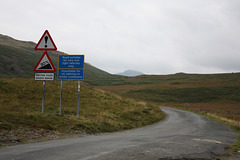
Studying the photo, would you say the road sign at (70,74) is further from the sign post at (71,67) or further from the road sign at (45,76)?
the road sign at (45,76)

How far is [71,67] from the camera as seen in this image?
15109 millimetres

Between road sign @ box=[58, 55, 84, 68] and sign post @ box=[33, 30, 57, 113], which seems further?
road sign @ box=[58, 55, 84, 68]

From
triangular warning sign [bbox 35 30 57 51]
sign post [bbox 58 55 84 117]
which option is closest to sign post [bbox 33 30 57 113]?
triangular warning sign [bbox 35 30 57 51]

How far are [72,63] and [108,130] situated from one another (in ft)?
16.8

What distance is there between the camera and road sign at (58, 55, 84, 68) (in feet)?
49.6

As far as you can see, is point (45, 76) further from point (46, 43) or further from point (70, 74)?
point (70, 74)

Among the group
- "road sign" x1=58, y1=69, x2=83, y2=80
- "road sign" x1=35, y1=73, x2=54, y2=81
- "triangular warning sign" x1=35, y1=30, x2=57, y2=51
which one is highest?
"triangular warning sign" x1=35, y1=30, x2=57, y2=51

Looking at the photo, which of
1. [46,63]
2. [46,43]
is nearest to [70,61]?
[46,63]

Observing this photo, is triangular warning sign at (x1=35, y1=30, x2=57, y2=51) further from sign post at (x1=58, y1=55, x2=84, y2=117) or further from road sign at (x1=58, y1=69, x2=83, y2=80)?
road sign at (x1=58, y1=69, x2=83, y2=80)

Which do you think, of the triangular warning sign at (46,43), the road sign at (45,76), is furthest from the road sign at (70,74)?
the triangular warning sign at (46,43)

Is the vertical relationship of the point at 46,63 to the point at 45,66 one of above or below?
above

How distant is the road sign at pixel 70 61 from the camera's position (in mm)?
15109

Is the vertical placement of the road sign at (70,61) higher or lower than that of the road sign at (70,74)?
higher

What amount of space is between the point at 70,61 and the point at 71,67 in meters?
0.43
